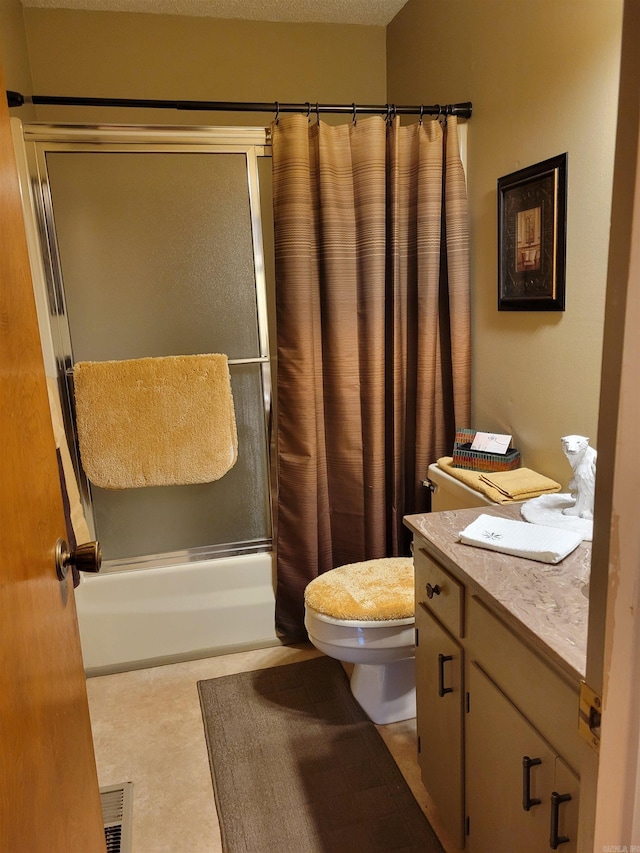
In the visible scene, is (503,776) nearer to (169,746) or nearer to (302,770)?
(302,770)

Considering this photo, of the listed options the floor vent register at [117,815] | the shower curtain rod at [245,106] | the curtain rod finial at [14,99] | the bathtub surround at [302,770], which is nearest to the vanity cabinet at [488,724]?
the bathtub surround at [302,770]

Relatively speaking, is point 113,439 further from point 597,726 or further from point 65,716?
point 597,726

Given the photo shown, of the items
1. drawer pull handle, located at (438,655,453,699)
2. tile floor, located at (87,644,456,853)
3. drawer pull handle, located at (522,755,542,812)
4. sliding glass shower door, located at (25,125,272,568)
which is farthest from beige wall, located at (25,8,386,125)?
drawer pull handle, located at (522,755,542,812)

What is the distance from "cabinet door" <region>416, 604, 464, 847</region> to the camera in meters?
1.33

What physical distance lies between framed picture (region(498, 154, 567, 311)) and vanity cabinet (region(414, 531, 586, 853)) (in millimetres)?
873

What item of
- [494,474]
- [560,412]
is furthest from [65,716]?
[560,412]

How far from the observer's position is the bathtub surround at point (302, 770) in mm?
1572

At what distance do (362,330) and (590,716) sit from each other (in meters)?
1.77

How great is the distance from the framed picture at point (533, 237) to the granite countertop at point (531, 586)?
0.77 m

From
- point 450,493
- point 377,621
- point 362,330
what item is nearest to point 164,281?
point 362,330

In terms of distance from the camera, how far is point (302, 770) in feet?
5.86

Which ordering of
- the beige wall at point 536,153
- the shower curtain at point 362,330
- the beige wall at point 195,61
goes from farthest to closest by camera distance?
the beige wall at point 195,61
the shower curtain at point 362,330
the beige wall at point 536,153

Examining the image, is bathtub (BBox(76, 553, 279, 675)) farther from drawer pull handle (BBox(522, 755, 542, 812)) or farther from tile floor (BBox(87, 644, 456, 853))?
drawer pull handle (BBox(522, 755, 542, 812))

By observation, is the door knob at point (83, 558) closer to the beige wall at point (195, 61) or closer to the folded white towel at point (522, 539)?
the folded white towel at point (522, 539)
